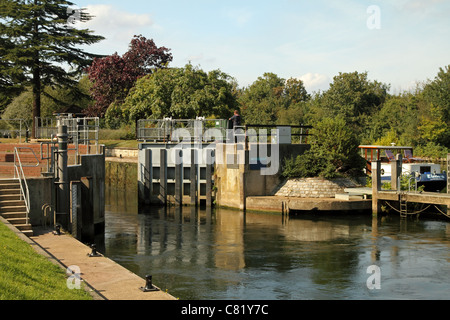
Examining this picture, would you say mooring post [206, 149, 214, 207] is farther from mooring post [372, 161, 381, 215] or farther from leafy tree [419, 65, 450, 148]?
leafy tree [419, 65, 450, 148]

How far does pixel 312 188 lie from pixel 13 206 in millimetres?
18170

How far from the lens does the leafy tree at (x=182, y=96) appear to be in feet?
160

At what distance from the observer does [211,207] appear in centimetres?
3362

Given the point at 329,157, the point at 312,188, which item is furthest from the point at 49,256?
the point at 329,157

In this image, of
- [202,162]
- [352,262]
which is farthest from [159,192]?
A: [352,262]

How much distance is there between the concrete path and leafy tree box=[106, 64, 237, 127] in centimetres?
3254

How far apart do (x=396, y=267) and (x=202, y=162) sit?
17.3 m

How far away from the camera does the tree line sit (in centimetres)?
4988

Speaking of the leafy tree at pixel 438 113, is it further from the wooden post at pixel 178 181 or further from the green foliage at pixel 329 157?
the wooden post at pixel 178 181

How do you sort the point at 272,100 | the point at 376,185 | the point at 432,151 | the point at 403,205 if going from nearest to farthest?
the point at 403,205, the point at 376,185, the point at 432,151, the point at 272,100

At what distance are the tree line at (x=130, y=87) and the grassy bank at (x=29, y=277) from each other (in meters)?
36.2

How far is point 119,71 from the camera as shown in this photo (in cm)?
5678

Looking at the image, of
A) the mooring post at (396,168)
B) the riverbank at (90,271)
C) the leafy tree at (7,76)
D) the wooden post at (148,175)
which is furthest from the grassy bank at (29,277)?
the leafy tree at (7,76)

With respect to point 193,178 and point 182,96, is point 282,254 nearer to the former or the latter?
point 193,178
